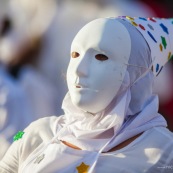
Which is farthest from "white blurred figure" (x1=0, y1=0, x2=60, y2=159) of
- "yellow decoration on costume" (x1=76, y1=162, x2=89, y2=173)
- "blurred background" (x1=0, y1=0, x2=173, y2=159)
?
"yellow decoration on costume" (x1=76, y1=162, x2=89, y2=173)

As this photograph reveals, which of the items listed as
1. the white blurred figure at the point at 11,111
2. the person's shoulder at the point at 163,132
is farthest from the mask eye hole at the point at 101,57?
the white blurred figure at the point at 11,111

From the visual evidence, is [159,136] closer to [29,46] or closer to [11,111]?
[11,111]

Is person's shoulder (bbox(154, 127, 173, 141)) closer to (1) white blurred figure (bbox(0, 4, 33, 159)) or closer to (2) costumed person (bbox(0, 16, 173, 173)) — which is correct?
(2) costumed person (bbox(0, 16, 173, 173))

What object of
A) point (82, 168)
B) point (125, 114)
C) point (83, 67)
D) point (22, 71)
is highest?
point (83, 67)

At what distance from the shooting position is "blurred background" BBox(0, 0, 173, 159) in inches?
Answer: 159

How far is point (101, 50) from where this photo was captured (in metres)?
2.10

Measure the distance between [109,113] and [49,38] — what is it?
8.30 ft

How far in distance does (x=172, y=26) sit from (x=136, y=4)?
2.20m

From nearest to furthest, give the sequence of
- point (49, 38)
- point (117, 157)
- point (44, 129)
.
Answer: point (117, 157), point (44, 129), point (49, 38)

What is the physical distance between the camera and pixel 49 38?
4.57 m

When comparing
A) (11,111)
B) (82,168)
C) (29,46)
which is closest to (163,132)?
(82,168)

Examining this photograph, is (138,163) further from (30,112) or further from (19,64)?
(19,64)

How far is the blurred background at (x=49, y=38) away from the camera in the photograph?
403 cm

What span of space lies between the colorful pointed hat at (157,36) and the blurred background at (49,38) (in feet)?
5.04
